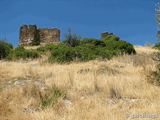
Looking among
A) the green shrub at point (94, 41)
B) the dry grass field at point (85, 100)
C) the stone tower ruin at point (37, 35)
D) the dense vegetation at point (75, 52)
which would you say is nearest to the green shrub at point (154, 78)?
the dry grass field at point (85, 100)

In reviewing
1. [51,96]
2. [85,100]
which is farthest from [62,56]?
[85,100]

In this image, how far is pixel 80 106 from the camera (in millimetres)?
3604

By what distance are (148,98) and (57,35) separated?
64.2ft

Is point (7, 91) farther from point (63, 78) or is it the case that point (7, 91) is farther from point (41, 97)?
point (63, 78)

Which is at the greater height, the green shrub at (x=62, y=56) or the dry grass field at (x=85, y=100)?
the green shrub at (x=62, y=56)

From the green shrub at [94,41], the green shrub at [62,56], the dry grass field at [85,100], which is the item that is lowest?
the dry grass field at [85,100]

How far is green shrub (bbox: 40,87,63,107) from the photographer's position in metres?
3.68

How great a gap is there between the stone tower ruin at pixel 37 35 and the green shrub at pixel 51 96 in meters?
18.6

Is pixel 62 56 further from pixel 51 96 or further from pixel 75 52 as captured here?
pixel 51 96

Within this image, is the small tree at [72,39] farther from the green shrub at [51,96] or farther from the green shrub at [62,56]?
the green shrub at [51,96]

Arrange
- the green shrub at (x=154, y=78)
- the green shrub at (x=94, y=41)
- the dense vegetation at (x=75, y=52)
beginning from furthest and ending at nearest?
the green shrub at (x=94, y=41) < the dense vegetation at (x=75, y=52) < the green shrub at (x=154, y=78)

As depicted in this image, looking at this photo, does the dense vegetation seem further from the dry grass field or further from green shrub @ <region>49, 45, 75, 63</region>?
the dry grass field

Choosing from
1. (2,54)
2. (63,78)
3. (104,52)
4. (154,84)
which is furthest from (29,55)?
(154,84)

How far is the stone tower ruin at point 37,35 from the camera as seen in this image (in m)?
22.1
